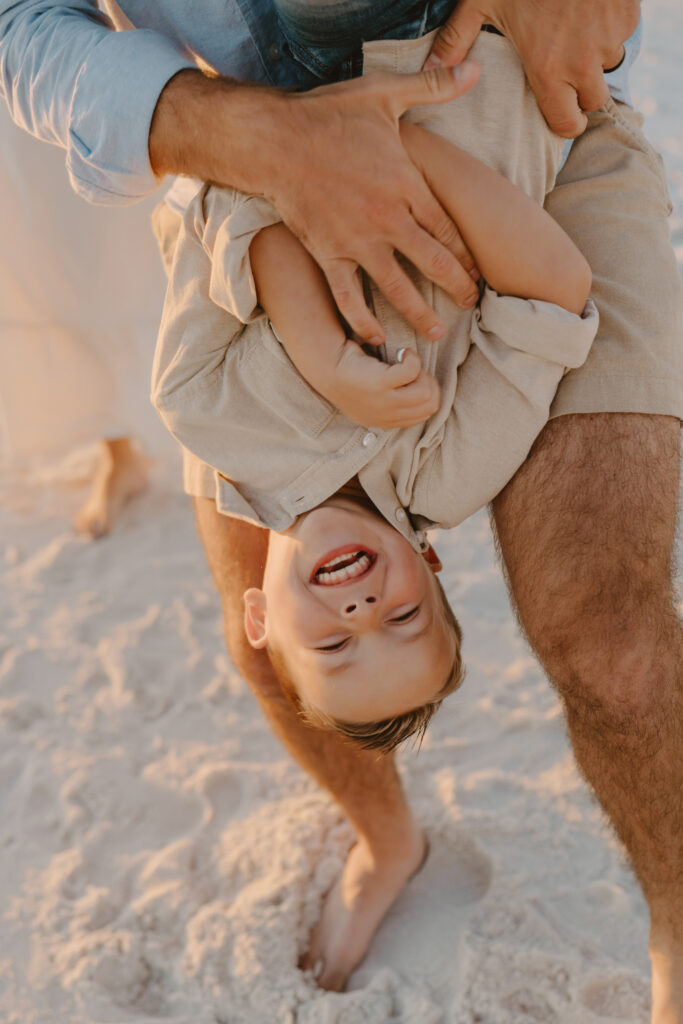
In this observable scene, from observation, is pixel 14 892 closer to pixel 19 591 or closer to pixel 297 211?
pixel 19 591

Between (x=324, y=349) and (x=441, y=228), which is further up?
(x=441, y=228)

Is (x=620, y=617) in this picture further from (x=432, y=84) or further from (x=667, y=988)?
(x=432, y=84)

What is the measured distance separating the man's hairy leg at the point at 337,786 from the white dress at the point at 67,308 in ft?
3.98

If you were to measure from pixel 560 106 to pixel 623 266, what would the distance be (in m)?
0.30

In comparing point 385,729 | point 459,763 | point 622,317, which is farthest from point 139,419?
point 622,317

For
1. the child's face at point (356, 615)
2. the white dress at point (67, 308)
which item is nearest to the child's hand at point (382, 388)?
the child's face at point (356, 615)

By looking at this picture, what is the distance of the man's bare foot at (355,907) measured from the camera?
2.28m

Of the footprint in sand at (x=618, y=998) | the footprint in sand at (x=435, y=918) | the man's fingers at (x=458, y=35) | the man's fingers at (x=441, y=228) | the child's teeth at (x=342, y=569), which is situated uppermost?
the man's fingers at (x=458, y=35)

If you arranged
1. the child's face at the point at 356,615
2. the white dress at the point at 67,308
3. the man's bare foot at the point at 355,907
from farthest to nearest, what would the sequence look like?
1. the white dress at the point at 67,308
2. the man's bare foot at the point at 355,907
3. the child's face at the point at 356,615

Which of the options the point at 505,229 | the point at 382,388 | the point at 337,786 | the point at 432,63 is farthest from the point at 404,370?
the point at 337,786

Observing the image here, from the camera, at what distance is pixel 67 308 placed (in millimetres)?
3332

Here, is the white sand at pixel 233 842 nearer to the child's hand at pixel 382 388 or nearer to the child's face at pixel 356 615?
the child's face at pixel 356 615

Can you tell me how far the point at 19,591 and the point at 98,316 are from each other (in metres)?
0.94

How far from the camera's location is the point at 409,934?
2.34 meters
